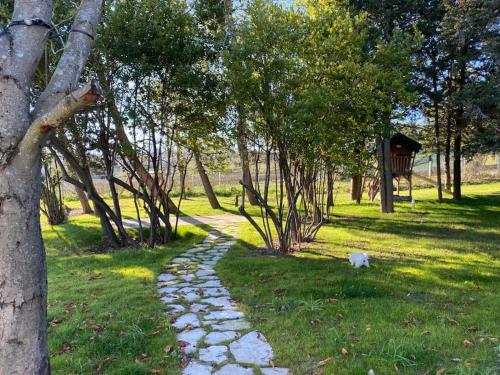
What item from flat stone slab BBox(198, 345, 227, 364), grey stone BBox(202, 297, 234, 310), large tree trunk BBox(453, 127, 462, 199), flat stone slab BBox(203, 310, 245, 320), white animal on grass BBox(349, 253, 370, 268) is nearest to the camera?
flat stone slab BBox(198, 345, 227, 364)

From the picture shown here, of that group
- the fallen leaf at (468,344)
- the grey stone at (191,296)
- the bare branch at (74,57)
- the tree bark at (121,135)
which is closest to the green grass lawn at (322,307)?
the fallen leaf at (468,344)

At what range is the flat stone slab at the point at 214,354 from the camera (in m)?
3.02

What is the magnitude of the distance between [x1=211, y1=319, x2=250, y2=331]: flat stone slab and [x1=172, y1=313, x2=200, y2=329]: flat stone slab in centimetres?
20

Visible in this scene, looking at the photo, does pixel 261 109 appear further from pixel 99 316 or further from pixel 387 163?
pixel 387 163

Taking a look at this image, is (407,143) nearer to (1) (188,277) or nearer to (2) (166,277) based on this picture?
(1) (188,277)

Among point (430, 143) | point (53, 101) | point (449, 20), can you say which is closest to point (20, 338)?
point (53, 101)

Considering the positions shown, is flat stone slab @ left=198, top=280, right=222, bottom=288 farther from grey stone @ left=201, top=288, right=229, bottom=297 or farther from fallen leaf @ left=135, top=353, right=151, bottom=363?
fallen leaf @ left=135, top=353, right=151, bottom=363

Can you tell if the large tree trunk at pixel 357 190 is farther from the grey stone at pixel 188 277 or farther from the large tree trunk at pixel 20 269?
the large tree trunk at pixel 20 269

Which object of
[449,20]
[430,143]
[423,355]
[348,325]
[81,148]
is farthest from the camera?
[430,143]

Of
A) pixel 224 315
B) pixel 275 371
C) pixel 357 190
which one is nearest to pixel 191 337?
pixel 224 315

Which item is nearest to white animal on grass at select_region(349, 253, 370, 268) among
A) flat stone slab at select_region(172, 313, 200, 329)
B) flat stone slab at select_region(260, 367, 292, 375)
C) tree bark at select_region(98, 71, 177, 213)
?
flat stone slab at select_region(172, 313, 200, 329)

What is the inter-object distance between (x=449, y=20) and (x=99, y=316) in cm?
982

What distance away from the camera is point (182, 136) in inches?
320

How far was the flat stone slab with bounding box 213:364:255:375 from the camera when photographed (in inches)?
110
